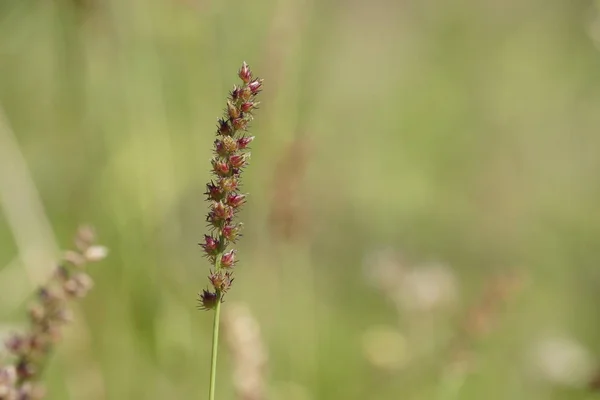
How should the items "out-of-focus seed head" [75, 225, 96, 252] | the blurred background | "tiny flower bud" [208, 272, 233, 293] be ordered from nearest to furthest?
"tiny flower bud" [208, 272, 233, 293], "out-of-focus seed head" [75, 225, 96, 252], the blurred background

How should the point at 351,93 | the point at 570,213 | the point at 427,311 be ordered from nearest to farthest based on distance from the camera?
the point at 427,311 < the point at 570,213 < the point at 351,93

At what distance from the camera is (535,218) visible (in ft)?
14.2

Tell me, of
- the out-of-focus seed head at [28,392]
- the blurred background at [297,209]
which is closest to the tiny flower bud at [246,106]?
the out-of-focus seed head at [28,392]

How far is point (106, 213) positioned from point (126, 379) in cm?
52

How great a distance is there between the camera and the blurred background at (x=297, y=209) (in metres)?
2.10

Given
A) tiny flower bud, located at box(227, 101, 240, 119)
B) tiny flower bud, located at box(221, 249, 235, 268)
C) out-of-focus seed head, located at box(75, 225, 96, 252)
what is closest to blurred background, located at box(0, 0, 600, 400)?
out-of-focus seed head, located at box(75, 225, 96, 252)

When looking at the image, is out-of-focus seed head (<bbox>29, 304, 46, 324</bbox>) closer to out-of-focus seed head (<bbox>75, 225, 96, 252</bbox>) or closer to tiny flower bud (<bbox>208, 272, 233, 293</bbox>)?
out-of-focus seed head (<bbox>75, 225, 96, 252</bbox>)

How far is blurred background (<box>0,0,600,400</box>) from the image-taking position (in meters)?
2.10

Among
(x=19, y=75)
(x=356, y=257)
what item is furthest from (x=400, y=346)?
(x=356, y=257)

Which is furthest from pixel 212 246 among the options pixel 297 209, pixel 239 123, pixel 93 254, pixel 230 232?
pixel 297 209

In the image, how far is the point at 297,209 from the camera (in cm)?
200

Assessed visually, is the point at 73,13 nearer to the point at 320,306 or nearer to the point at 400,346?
the point at 400,346

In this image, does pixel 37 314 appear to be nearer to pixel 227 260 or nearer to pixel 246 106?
pixel 227 260

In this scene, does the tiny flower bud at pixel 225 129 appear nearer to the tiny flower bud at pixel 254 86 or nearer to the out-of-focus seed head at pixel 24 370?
the tiny flower bud at pixel 254 86
